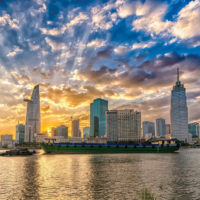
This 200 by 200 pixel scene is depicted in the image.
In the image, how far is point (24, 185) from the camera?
1511 inches

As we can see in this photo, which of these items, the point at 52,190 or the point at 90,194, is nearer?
the point at 90,194

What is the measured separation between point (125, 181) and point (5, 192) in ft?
69.5

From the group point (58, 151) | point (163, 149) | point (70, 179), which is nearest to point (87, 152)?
point (58, 151)

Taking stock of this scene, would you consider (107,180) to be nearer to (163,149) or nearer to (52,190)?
(52,190)

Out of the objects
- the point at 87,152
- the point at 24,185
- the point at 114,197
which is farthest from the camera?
the point at 87,152

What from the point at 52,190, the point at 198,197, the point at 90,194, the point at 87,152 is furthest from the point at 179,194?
the point at 87,152

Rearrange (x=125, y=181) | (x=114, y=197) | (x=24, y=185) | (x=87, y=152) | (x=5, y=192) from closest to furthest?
(x=114, y=197) < (x=5, y=192) < (x=24, y=185) < (x=125, y=181) < (x=87, y=152)

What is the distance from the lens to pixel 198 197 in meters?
30.5

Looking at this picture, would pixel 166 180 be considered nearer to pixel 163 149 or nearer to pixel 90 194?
pixel 90 194

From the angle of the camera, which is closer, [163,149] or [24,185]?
[24,185]

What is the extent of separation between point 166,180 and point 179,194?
1048 cm

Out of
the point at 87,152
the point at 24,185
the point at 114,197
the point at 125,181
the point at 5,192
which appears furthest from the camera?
the point at 87,152

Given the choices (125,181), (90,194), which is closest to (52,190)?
(90,194)

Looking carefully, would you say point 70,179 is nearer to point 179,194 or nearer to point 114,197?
point 114,197
